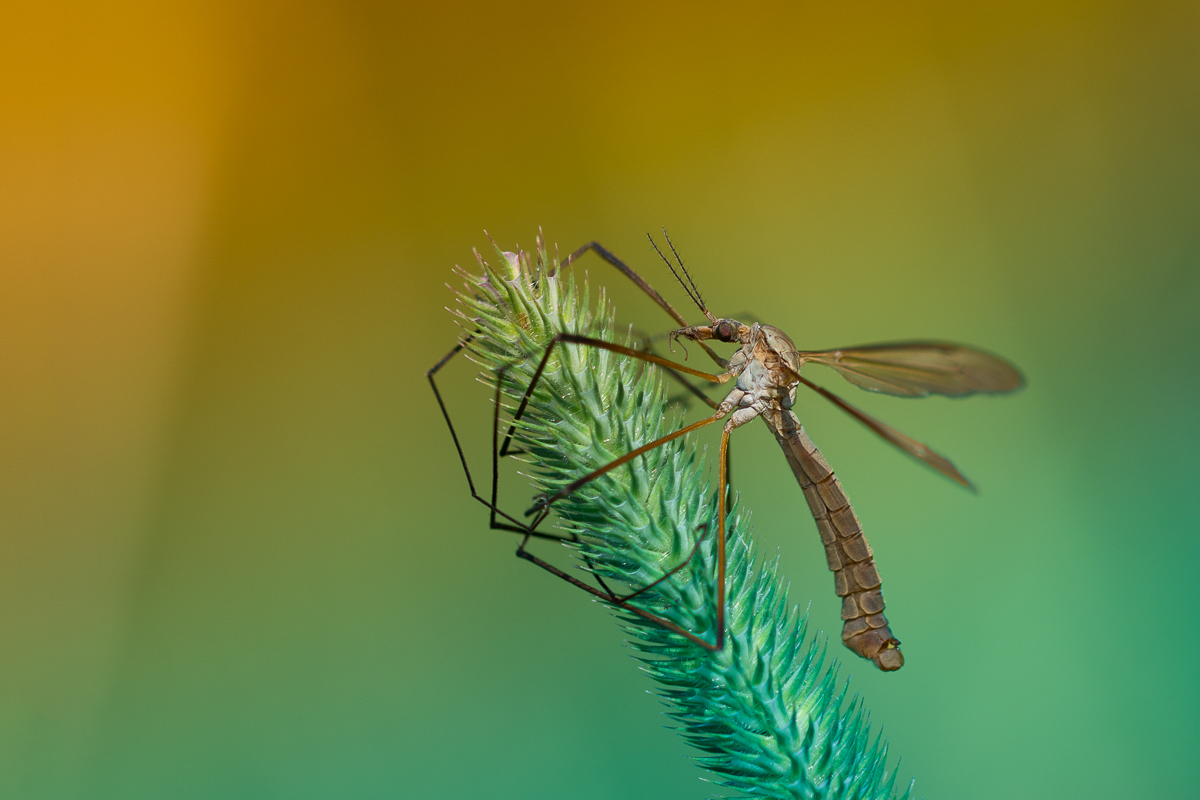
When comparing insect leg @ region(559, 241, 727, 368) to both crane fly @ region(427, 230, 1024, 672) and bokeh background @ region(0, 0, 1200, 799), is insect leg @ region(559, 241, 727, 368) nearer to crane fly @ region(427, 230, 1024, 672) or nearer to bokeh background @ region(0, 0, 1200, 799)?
crane fly @ region(427, 230, 1024, 672)

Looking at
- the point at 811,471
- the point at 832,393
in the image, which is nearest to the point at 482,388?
the point at 811,471

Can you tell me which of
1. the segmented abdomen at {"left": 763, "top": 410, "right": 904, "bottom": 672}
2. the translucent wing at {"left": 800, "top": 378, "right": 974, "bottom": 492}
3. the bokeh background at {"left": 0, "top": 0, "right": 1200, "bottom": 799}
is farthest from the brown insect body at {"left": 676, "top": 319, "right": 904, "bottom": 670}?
the bokeh background at {"left": 0, "top": 0, "right": 1200, "bottom": 799}

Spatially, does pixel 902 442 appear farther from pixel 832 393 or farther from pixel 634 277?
pixel 634 277

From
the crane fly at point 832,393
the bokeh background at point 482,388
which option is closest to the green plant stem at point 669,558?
the crane fly at point 832,393

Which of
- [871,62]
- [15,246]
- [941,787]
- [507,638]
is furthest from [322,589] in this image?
[871,62]

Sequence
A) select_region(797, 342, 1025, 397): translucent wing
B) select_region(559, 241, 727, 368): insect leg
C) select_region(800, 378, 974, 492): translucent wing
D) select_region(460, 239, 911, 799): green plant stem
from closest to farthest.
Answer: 1. select_region(460, 239, 911, 799): green plant stem
2. select_region(800, 378, 974, 492): translucent wing
3. select_region(797, 342, 1025, 397): translucent wing
4. select_region(559, 241, 727, 368): insect leg
